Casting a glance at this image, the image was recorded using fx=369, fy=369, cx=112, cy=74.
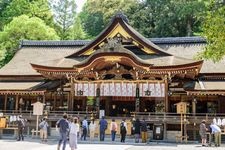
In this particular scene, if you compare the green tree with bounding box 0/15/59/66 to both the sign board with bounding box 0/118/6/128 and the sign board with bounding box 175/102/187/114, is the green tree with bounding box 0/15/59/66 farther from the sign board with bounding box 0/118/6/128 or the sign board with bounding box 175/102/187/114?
the sign board with bounding box 175/102/187/114

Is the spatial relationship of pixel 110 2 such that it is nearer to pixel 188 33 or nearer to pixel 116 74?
pixel 188 33

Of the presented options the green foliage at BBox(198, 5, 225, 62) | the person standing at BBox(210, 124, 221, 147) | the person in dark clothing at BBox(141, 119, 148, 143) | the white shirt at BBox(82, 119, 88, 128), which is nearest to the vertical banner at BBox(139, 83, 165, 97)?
the person in dark clothing at BBox(141, 119, 148, 143)

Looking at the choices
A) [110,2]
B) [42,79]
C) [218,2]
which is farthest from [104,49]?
[110,2]

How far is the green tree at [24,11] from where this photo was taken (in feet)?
183

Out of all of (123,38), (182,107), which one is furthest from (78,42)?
(182,107)

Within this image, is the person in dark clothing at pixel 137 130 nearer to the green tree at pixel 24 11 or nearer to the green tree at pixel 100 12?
the green tree at pixel 100 12

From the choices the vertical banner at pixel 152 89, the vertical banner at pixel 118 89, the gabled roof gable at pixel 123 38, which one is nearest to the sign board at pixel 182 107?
the vertical banner at pixel 152 89

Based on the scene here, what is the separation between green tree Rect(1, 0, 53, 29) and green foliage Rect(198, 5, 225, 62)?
45.9 m

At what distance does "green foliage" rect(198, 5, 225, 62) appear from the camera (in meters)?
12.2

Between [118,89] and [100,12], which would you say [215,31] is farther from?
[100,12]

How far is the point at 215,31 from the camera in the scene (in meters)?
12.3

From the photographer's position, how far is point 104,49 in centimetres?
2459

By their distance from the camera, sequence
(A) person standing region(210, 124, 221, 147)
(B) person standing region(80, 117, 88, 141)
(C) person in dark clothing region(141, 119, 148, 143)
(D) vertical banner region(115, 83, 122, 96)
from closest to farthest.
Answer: (A) person standing region(210, 124, 221, 147), (C) person in dark clothing region(141, 119, 148, 143), (B) person standing region(80, 117, 88, 141), (D) vertical banner region(115, 83, 122, 96)

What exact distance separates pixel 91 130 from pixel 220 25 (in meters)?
12.9
